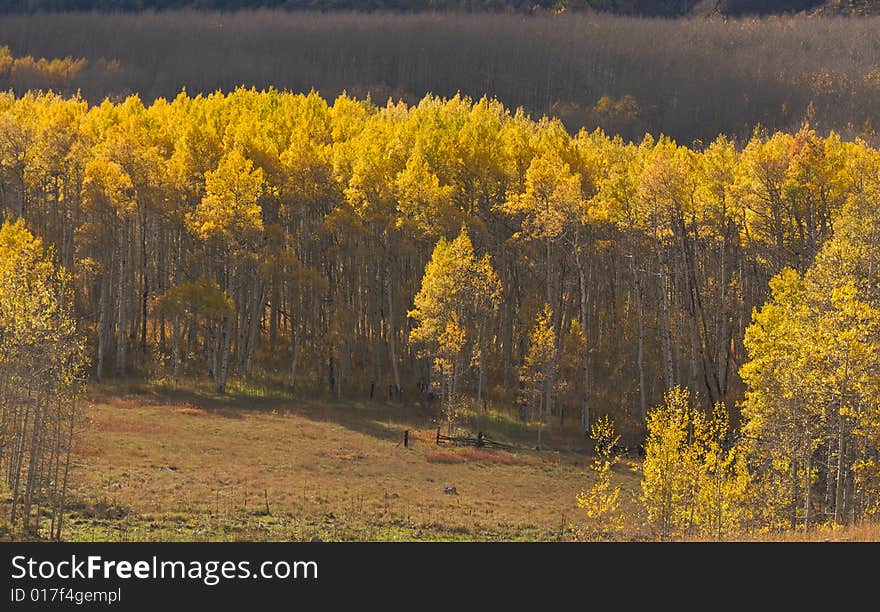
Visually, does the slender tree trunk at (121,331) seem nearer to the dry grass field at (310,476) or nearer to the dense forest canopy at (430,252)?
the dense forest canopy at (430,252)

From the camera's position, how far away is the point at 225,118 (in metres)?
96.3

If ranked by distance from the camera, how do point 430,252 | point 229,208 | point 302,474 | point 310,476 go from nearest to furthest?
point 310,476
point 302,474
point 229,208
point 430,252

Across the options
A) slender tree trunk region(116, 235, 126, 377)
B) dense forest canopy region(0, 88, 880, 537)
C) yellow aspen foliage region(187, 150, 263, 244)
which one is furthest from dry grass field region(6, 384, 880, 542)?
yellow aspen foliage region(187, 150, 263, 244)

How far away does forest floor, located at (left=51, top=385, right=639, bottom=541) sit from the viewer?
39938 mm

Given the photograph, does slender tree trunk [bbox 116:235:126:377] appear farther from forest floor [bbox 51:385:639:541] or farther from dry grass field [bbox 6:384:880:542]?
forest floor [bbox 51:385:639:541]

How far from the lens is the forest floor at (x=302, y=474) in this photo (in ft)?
131

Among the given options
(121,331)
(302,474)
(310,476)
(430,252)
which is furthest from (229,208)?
(310,476)

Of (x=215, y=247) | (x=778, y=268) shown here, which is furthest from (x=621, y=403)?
(x=215, y=247)

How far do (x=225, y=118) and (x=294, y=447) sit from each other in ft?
160

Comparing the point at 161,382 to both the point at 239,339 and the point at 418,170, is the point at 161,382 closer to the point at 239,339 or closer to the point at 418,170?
the point at 239,339

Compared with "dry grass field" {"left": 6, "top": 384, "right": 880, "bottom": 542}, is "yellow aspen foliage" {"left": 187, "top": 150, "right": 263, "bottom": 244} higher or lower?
higher

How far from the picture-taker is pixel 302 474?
168 feet

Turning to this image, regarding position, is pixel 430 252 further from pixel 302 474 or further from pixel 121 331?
pixel 302 474

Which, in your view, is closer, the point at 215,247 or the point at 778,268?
the point at 778,268
